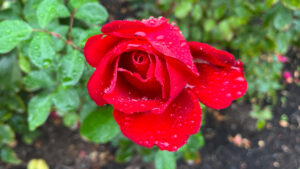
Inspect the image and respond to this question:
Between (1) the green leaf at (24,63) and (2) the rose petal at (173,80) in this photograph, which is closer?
(2) the rose petal at (173,80)

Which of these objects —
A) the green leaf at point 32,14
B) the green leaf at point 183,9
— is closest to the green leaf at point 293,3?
the green leaf at point 183,9

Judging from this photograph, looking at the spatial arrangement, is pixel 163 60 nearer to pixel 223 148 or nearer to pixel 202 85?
pixel 202 85

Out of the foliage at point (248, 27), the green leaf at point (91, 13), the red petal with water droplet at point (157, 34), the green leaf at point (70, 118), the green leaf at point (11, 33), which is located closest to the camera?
the red petal with water droplet at point (157, 34)

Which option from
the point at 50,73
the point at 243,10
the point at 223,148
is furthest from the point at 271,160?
the point at 50,73

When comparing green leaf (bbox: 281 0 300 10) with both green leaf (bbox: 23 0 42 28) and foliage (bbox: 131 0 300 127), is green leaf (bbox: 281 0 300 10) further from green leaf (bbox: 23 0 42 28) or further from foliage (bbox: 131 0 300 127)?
green leaf (bbox: 23 0 42 28)

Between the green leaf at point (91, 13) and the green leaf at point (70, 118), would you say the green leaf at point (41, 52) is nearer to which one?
the green leaf at point (91, 13)
